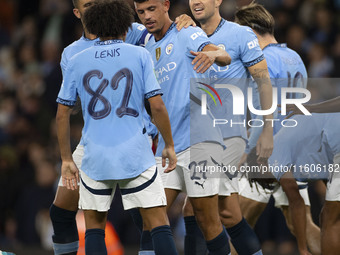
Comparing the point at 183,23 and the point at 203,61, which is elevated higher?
the point at 183,23

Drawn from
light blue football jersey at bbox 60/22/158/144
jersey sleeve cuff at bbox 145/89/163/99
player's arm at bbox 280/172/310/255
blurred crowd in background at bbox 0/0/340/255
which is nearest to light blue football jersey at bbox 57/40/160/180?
jersey sleeve cuff at bbox 145/89/163/99

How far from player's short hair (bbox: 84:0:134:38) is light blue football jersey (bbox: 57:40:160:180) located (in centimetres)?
9

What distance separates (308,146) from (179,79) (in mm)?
1426

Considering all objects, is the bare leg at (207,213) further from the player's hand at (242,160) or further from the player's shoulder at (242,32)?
the player's shoulder at (242,32)

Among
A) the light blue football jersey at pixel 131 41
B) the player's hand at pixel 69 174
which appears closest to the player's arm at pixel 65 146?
the player's hand at pixel 69 174

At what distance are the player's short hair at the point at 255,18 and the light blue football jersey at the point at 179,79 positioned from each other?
111cm

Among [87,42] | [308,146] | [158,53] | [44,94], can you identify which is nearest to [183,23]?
[158,53]

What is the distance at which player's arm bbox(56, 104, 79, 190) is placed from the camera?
4.84 meters

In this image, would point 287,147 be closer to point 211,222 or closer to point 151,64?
point 211,222

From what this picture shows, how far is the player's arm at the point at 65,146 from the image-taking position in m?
4.84

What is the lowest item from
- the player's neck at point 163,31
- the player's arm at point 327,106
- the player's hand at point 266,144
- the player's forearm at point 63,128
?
the player's hand at point 266,144

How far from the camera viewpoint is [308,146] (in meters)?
6.04

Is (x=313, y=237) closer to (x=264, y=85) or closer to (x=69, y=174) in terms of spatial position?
(x=264, y=85)

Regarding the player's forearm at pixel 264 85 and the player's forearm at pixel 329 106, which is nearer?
the player's forearm at pixel 329 106
